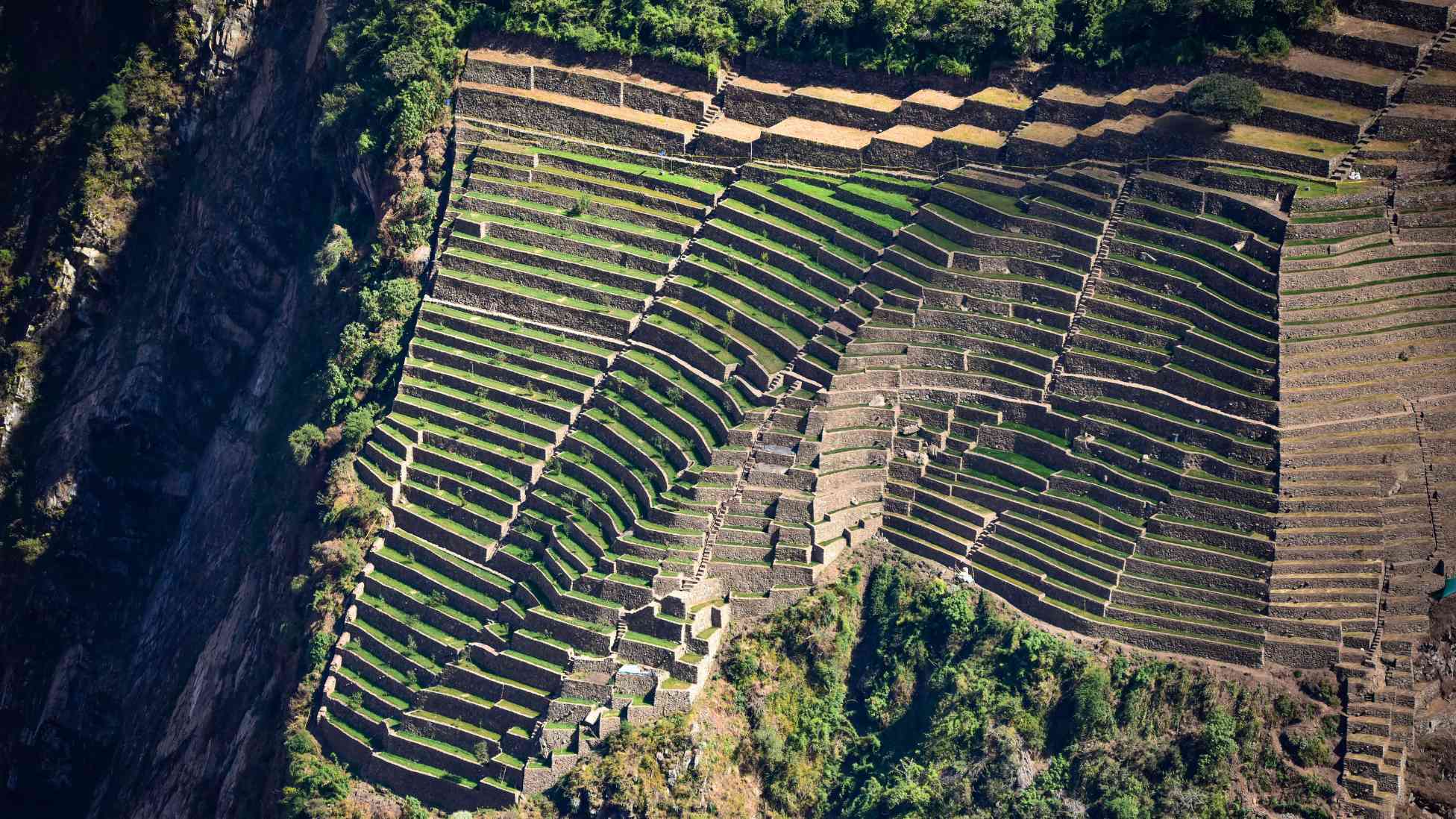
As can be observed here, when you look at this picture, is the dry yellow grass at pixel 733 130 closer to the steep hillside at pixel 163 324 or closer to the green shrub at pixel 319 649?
the steep hillside at pixel 163 324

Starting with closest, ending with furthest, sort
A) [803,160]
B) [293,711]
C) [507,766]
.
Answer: [507,766] → [293,711] → [803,160]

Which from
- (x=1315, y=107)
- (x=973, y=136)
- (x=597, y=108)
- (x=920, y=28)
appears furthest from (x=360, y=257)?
(x=1315, y=107)

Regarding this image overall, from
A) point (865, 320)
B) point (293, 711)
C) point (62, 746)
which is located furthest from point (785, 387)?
point (62, 746)

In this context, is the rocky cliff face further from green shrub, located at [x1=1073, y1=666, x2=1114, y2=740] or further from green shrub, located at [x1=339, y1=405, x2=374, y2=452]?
green shrub, located at [x1=1073, y1=666, x2=1114, y2=740]

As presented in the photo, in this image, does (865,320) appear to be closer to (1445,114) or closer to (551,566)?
(551,566)

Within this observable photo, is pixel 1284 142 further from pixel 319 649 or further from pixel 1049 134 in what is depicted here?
pixel 319 649

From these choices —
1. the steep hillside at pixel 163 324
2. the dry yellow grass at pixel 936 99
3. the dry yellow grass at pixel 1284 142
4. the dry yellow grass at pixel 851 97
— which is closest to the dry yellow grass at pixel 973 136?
the dry yellow grass at pixel 936 99
